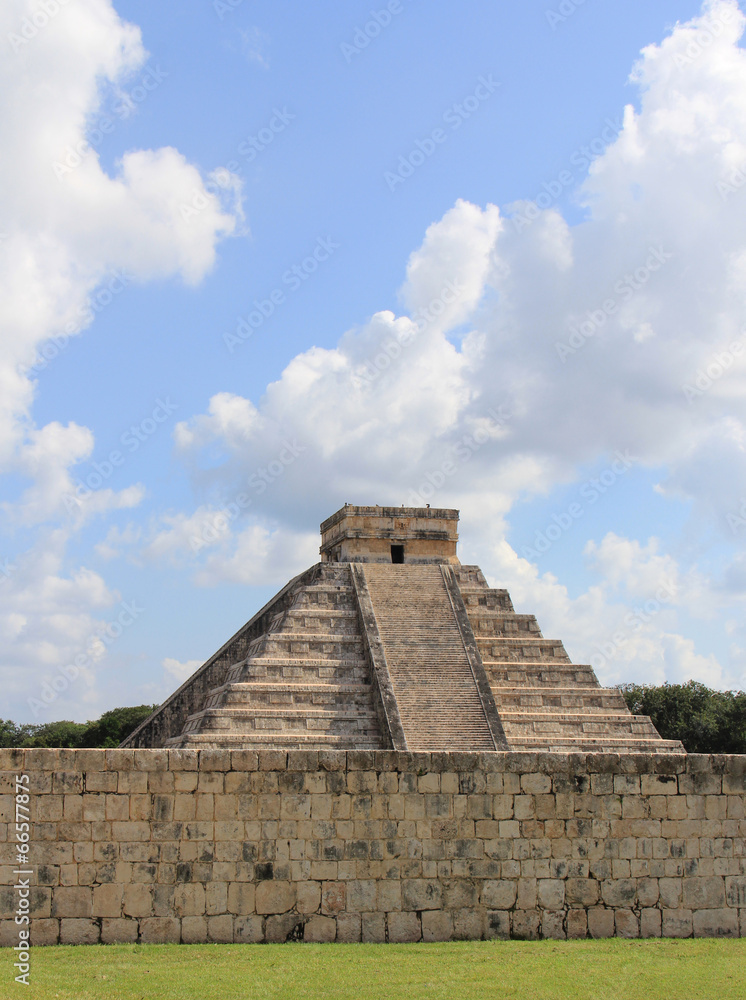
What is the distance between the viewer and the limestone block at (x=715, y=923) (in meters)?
10.8

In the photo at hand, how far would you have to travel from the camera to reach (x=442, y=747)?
75.9 feet

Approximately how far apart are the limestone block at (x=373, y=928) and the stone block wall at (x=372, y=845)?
1 centimetres

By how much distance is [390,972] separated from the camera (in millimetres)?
9297

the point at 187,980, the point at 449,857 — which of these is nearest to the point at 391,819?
the point at 449,857

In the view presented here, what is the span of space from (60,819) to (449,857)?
3779 millimetres

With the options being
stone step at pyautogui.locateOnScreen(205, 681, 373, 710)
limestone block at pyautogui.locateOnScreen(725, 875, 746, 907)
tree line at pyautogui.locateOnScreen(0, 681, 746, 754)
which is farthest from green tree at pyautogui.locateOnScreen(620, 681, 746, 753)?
limestone block at pyautogui.locateOnScreen(725, 875, 746, 907)

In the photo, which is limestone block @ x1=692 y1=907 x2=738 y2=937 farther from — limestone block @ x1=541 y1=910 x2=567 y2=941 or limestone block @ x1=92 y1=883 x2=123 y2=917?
limestone block @ x1=92 y1=883 x2=123 y2=917

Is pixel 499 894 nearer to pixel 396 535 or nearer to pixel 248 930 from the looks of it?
pixel 248 930

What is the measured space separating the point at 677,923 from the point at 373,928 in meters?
3.12

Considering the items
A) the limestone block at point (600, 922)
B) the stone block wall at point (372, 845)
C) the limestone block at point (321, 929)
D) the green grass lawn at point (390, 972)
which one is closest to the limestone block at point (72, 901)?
the stone block wall at point (372, 845)

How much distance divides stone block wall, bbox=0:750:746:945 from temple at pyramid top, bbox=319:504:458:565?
67.5 feet

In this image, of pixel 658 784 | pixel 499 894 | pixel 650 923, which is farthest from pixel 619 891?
pixel 499 894

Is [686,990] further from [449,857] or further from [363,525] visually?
[363,525]

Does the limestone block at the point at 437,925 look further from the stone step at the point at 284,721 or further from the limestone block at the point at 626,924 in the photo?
the stone step at the point at 284,721
